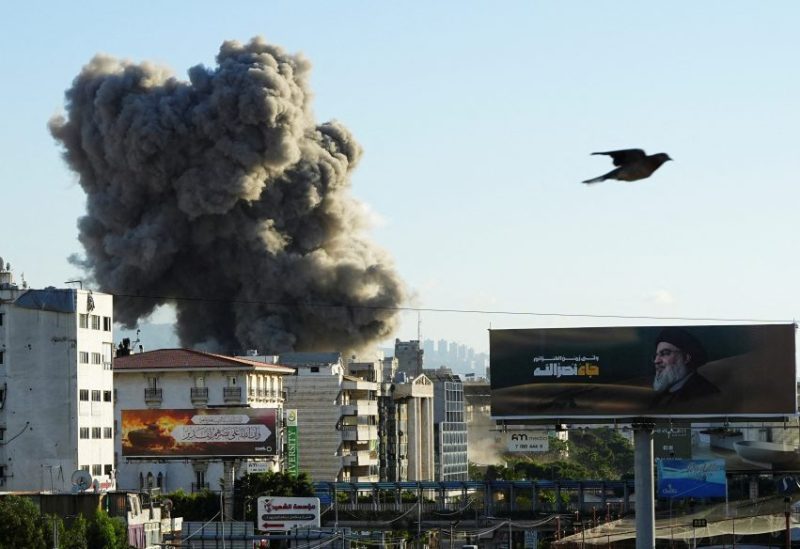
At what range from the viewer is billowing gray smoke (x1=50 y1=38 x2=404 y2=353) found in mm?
136000

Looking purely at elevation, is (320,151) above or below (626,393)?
above

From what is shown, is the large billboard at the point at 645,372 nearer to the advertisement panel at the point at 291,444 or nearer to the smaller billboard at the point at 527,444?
the smaller billboard at the point at 527,444

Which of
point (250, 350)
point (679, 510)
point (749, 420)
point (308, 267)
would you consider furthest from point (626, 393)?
point (308, 267)

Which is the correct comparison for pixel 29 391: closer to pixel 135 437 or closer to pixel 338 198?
pixel 135 437

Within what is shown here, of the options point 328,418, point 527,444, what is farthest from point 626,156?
point 328,418

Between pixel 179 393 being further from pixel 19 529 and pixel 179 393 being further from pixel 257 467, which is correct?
pixel 19 529

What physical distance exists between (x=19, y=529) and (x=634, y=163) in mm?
37569

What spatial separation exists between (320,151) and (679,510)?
208ft

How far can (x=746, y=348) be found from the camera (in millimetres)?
74312

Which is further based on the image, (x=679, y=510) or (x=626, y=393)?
(x=679, y=510)

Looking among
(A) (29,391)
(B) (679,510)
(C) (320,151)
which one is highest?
(C) (320,151)

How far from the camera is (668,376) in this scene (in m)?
73.9

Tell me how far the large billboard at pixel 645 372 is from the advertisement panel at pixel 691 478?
15461mm

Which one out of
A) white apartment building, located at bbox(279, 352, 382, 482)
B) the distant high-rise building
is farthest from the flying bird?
the distant high-rise building
